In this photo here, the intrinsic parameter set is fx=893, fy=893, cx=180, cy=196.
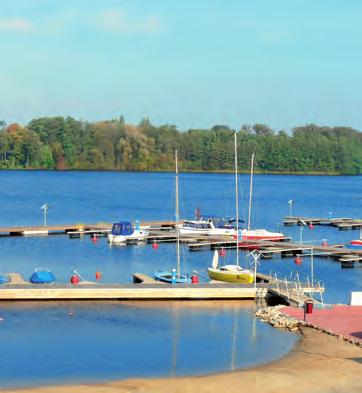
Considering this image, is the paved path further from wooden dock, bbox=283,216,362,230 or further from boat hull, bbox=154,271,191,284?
wooden dock, bbox=283,216,362,230

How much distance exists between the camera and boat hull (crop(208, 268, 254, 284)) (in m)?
54.0

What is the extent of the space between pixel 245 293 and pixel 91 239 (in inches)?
1477

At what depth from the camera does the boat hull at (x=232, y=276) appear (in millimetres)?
54031

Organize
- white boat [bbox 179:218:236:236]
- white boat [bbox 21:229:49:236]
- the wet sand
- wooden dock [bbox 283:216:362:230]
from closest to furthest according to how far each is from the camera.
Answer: the wet sand → white boat [bbox 179:218:236:236] → white boat [bbox 21:229:49:236] → wooden dock [bbox 283:216:362:230]

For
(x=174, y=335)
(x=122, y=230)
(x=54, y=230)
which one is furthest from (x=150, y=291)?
(x=54, y=230)

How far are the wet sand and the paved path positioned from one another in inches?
106

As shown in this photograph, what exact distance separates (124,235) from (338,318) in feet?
133

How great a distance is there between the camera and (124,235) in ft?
270

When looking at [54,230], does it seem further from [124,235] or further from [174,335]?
[174,335]

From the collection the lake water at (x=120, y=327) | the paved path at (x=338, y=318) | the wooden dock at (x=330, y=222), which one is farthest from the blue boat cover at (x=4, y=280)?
the wooden dock at (x=330, y=222)

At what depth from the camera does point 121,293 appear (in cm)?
4988

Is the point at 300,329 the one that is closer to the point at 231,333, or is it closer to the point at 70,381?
the point at 231,333

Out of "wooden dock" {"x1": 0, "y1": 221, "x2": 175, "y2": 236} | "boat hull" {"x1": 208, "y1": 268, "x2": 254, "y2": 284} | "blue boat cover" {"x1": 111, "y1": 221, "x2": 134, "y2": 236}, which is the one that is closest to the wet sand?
"boat hull" {"x1": 208, "y1": 268, "x2": 254, "y2": 284}

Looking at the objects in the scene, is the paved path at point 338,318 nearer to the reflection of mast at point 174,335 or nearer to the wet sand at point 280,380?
the wet sand at point 280,380
